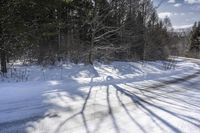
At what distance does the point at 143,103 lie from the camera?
7609mm

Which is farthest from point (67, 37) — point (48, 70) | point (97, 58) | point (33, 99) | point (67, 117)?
point (67, 117)

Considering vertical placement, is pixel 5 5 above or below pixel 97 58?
above

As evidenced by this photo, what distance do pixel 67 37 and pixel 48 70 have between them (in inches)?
269

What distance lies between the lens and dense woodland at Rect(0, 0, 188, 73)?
12391mm

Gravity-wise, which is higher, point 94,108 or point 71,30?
point 71,30

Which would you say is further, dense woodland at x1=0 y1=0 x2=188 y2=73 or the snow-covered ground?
dense woodland at x1=0 y1=0 x2=188 y2=73

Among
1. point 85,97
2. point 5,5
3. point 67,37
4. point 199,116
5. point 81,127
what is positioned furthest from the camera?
point 67,37

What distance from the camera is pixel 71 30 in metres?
22.2

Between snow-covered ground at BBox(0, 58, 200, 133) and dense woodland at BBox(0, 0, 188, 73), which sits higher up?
dense woodland at BBox(0, 0, 188, 73)

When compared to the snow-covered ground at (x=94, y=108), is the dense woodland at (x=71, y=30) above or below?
above

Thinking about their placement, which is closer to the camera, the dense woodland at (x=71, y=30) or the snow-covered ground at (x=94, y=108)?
the snow-covered ground at (x=94, y=108)

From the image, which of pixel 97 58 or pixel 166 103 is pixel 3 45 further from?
pixel 97 58

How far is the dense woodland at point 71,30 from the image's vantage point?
40.7 feet

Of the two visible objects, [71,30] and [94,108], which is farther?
[71,30]
